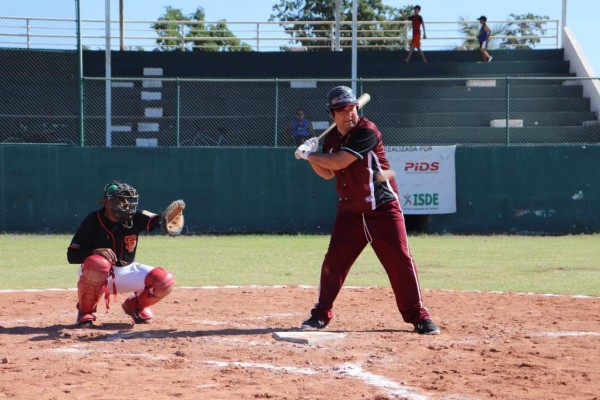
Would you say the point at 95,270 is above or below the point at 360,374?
above

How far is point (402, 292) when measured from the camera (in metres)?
7.79

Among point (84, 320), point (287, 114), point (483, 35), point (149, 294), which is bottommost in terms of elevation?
point (84, 320)

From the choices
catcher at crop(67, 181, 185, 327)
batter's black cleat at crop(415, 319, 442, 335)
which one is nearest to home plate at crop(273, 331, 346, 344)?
batter's black cleat at crop(415, 319, 442, 335)

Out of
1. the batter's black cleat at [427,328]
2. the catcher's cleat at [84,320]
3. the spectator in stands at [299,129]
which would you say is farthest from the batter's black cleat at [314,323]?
the spectator in stands at [299,129]

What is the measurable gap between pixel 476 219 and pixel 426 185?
1429mm

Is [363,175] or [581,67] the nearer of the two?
[363,175]

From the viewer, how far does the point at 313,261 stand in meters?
14.6

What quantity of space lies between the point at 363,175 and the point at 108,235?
91.6 inches

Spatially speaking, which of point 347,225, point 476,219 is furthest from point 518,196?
point 347,225

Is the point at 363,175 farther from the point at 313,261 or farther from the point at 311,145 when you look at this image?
the point at 313,261

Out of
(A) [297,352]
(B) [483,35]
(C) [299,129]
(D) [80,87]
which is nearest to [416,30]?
(B) [483,35]

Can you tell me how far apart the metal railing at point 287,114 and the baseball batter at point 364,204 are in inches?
570

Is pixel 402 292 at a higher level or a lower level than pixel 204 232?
higher

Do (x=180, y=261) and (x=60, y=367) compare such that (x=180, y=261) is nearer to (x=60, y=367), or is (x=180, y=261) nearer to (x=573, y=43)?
(x=60, y=367)
